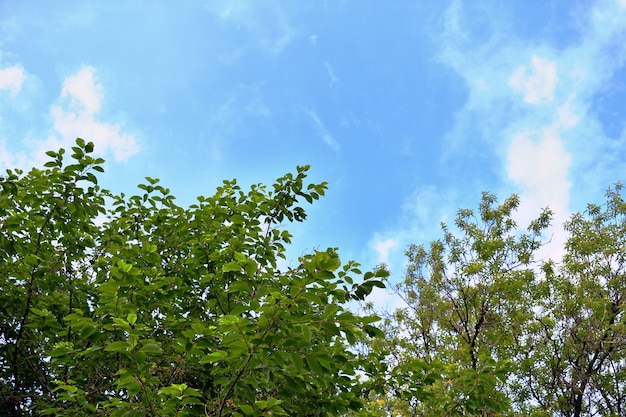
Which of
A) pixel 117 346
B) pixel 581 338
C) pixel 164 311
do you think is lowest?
pixel 117 346

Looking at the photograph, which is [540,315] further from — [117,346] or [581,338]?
[117,346]

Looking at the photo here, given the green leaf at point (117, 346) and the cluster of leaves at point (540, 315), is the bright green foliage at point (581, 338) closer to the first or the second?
the cluster of leaves at point (540, 315)

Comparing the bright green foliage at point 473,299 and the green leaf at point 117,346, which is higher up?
the bright green foliage at point 473,299

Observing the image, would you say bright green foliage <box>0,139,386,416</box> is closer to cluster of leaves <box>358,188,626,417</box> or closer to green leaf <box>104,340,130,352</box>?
green leaf <box>104,340,130,352</box>

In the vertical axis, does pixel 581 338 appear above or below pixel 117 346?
above

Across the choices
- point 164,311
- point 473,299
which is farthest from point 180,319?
point 473,299

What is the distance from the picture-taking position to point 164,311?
17.8ft

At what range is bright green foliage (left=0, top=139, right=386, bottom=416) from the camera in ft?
11.4

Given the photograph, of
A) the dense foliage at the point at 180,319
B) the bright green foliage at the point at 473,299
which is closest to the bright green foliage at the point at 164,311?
the dense foliage at the point at 180,319

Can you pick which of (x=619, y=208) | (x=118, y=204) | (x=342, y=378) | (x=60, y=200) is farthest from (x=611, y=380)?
(x=60, y=200)

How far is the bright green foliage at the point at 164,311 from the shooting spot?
3469 millimetres

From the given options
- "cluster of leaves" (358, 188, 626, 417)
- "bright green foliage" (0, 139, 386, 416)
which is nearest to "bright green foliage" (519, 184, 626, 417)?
"cluster of leaves" (358, 188, 626, 417)

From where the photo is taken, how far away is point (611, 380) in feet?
46.7

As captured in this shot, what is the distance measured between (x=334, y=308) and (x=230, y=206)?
3535mm
